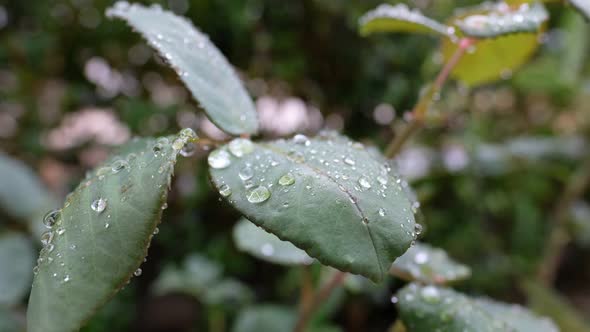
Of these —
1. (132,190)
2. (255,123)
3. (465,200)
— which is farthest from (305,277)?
(465,200)

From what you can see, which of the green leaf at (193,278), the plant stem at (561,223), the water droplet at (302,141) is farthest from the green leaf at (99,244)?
the plant stem at (561,223)

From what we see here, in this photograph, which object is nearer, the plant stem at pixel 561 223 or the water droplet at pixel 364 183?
the water droplet at pixel 364 183

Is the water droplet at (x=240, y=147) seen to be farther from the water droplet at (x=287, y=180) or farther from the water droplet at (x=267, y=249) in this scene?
the water droplet at (x=267, y=249)

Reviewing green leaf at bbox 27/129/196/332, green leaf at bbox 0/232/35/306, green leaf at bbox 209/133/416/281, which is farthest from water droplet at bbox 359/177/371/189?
green leaf at bbox 0/232/35/306

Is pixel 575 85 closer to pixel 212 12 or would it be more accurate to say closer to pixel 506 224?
pixel 506 224

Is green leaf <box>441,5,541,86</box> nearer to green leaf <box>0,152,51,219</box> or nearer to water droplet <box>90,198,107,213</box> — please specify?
water droplet <box>90,198,107,213</box>

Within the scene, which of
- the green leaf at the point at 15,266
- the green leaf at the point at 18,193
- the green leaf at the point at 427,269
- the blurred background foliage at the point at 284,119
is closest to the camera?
the green leaf at the point at 427,269

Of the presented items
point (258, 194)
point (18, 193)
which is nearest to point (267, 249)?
point (258, 194)
